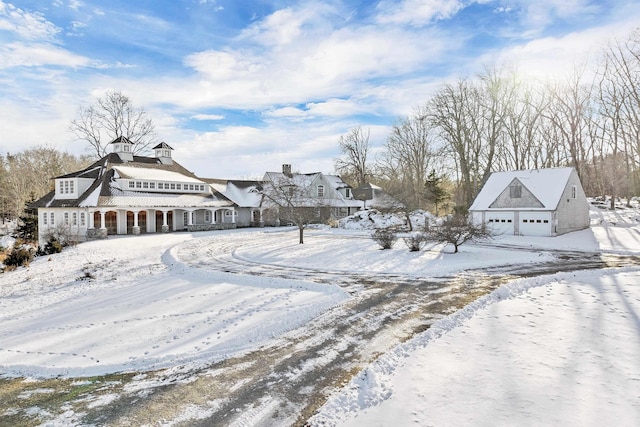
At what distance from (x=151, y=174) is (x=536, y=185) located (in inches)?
1283

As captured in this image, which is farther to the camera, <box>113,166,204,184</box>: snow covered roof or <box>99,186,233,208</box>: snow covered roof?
<box>113,166,204,184</box>: snow covered roof

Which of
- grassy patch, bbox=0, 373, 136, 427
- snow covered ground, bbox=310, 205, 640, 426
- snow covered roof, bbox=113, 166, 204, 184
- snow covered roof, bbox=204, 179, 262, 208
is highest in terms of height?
snow covered roof, bbox=113, 166, 204, 184

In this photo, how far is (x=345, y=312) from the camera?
9578mm

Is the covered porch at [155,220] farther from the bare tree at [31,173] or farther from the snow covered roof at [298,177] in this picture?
the bare tree at [31,173]

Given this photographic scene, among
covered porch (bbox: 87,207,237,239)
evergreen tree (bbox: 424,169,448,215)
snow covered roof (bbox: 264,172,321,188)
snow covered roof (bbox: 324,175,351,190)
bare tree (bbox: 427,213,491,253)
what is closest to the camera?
bare tree (bbox: 427,213,491,253)

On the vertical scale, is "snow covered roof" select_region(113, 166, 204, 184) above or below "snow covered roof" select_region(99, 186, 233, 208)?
above

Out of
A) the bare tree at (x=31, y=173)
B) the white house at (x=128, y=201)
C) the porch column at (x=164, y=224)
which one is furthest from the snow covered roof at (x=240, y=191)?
the bare tree at (x=31, y=173)

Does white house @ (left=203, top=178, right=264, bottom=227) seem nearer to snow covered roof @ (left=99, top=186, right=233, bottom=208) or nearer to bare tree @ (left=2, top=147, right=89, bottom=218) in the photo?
snow covered roof @ (left=99, top=186, right=233, bottom=208)

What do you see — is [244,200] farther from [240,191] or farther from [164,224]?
[164,224]

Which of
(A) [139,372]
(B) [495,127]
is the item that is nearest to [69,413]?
(A) [139,372]

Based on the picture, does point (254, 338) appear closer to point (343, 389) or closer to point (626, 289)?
point (343, 389)

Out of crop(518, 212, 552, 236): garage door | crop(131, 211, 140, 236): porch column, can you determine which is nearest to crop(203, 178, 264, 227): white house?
crop(131, 211, 140, 236): porch column

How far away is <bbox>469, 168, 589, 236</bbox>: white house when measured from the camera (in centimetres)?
2725

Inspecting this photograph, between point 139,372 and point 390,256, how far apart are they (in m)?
13.8
